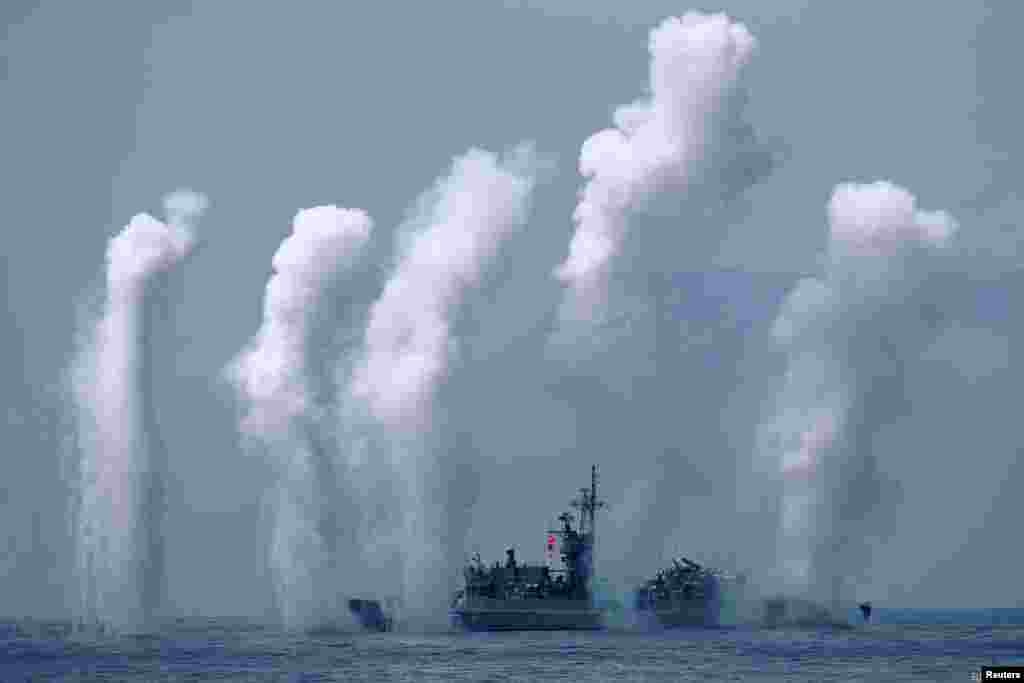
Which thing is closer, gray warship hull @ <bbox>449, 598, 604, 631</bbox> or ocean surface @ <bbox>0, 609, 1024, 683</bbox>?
ocean surface @ <bbox>0, 609, 1024, 683</bbox>

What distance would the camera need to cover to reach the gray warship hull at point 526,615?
161500mm

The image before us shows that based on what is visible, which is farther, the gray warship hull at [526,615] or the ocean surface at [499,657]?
the gray warship hull at [526,615]

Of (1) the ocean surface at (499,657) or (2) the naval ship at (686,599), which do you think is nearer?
(1) the ocean surface at (499,657)

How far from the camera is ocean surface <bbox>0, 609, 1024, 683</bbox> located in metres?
109

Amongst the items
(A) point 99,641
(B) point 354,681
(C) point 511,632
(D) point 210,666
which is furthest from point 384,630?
(B) point 354,681

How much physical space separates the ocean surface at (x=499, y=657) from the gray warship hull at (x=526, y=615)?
524 centimetres

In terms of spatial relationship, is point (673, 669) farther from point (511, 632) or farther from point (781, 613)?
point (781, 613)

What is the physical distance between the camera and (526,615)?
166000 millimetres

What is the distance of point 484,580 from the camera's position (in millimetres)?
165500

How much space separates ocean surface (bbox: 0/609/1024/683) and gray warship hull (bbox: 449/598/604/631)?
5.24 metres

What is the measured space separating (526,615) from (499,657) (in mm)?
42772

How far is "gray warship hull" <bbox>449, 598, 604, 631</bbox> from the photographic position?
530ft

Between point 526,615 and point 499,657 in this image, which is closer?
point 499,657

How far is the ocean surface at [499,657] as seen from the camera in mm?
108625
